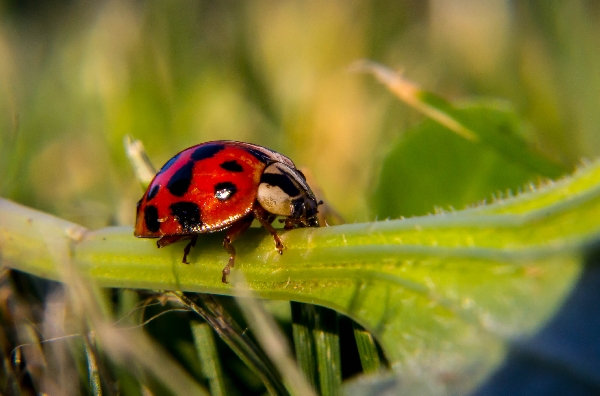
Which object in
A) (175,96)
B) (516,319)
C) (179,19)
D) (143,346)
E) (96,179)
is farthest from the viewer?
(179,19)

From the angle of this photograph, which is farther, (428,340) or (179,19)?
(179,19)

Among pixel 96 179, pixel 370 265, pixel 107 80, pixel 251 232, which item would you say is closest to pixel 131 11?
pixel 107 80

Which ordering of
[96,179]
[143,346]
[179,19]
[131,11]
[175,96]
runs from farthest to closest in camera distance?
1. [131,11]
2. [179,19]
3. [175,96]
4. [96,179]
5. [143,346]

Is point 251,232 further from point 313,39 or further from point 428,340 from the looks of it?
point 313,39

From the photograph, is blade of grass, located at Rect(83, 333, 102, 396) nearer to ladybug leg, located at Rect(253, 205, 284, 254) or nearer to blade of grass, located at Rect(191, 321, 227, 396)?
blade of grass, located at Rect(191, 321, 227, 396)

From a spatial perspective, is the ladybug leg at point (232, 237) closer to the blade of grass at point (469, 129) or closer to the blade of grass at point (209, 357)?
the blade of grass at point (209, 357)

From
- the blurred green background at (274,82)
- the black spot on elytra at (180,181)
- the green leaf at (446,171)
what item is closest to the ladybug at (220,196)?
the black spot on elytra at (180,181)

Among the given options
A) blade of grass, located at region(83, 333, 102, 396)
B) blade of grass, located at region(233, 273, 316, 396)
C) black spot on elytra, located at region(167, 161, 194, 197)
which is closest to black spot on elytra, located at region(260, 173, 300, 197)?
black spot on elytra, located at region(167, 161, 194, 197)
